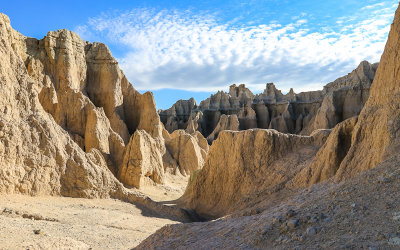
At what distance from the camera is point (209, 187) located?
1650cm

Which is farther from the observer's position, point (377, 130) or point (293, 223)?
point (377, 130)

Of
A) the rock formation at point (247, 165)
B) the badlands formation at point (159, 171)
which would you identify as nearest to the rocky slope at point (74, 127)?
the badlands formation at point (159, 171)

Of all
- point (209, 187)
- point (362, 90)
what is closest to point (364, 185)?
point (209, 187)

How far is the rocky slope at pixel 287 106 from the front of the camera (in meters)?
38.9

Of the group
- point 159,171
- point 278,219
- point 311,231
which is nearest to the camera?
point 311,231

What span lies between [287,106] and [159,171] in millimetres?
32409

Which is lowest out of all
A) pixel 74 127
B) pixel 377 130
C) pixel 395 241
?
pixel 395 241

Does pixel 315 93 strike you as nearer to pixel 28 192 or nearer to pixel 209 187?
pixel 209 187

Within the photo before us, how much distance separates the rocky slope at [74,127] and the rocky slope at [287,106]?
17.6 meters

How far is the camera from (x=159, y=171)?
23000mm

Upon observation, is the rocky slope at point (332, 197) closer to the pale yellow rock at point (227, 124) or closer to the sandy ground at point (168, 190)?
the sandy ground at point (168, 190)

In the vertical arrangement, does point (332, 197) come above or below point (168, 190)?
above

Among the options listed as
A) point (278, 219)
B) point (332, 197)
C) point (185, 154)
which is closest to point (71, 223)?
point (278, 219)

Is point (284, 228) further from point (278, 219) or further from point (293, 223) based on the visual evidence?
point (278, 219)
